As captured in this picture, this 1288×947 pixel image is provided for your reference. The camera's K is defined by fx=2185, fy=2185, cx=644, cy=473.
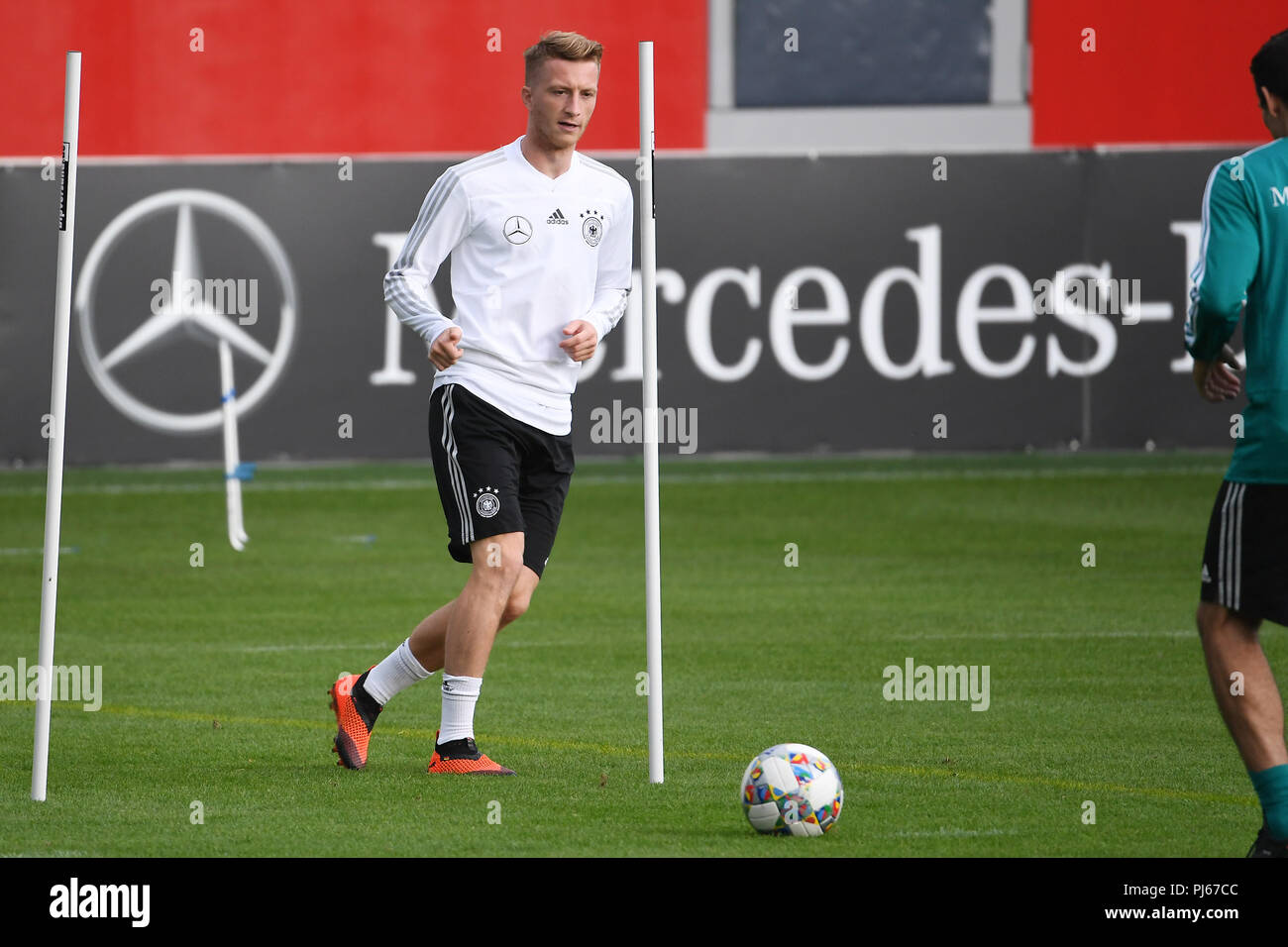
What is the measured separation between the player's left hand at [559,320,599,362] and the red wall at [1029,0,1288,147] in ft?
65.7

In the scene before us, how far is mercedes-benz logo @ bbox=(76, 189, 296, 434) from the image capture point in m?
19.2

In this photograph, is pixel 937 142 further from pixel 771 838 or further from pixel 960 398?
pixel 771 838

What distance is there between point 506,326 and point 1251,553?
8.86ft

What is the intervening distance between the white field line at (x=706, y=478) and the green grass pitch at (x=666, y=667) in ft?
0.28

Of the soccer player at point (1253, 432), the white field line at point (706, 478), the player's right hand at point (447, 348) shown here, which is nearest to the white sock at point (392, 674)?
the player's right hand at point (447, 348)

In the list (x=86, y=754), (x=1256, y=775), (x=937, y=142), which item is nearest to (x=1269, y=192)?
(x=1256, y=775)

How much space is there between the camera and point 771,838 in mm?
6348

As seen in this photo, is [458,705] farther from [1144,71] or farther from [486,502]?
[1144,71]

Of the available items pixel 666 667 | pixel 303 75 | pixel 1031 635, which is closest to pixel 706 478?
pixel 1031 635

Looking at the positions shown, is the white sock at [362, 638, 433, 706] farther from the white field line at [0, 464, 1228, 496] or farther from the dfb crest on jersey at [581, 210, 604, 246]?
the white field line at [0, 464, 1228, 496]

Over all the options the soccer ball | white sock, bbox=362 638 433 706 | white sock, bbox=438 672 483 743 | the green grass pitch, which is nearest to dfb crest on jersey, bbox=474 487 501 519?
white sock, bbox=438 672 483 743

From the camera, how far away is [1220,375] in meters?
5.68
